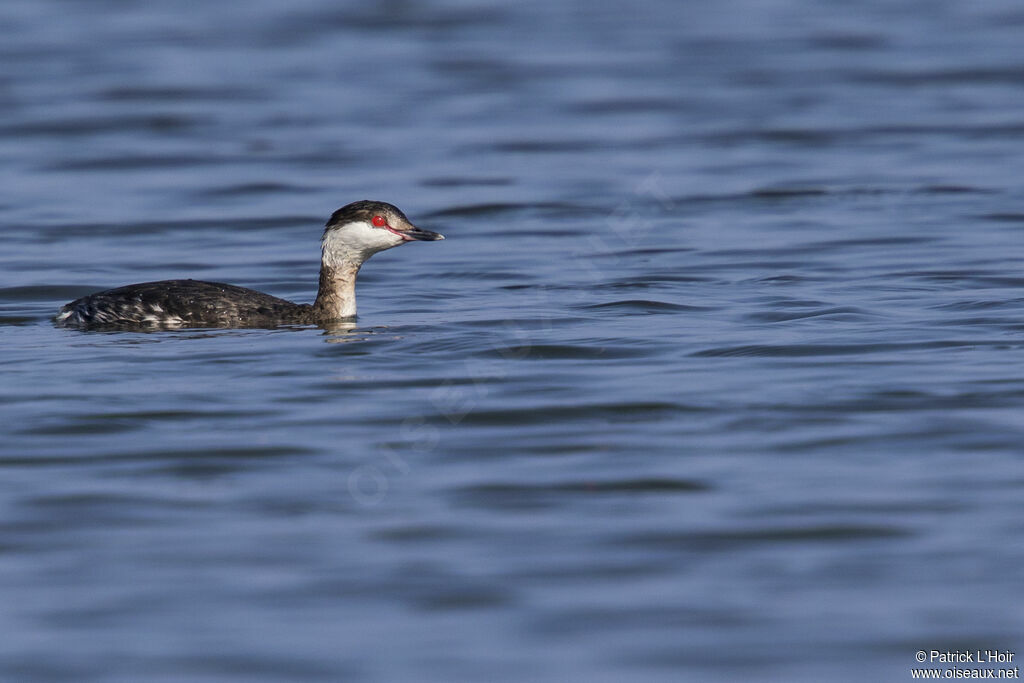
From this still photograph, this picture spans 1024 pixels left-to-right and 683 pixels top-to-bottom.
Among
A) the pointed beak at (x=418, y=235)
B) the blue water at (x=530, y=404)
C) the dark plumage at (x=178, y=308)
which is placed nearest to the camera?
the blue water at (x=530, y=404)

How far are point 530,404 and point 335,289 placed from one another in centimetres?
349

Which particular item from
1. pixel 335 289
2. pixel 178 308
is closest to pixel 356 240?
pixel 335 289

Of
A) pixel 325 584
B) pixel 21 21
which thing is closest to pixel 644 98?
pixel 21 21

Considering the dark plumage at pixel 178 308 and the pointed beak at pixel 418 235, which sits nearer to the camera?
the dark plumage at pixel 178 308

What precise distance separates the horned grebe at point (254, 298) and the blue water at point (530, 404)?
24cm

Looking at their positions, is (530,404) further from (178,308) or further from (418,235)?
(178,308)

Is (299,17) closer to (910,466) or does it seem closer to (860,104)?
(860,104)

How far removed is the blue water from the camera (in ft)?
23.1

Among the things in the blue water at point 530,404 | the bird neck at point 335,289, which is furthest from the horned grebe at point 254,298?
the blue water at point 530,404

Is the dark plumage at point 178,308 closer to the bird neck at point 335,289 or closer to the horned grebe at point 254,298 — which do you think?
the horned grebe at point 254,298

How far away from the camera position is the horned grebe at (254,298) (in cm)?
1305

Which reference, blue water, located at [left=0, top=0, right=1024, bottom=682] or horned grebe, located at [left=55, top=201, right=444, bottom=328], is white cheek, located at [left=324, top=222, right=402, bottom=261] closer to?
horned grebe, located at [left=55, top=201, right=444, bottom=328]

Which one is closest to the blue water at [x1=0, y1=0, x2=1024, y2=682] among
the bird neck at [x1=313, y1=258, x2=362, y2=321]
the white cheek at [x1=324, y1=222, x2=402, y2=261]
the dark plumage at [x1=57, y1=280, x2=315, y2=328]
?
the dark plumage at [x1=57, y1=280, x2=315, y2=328]

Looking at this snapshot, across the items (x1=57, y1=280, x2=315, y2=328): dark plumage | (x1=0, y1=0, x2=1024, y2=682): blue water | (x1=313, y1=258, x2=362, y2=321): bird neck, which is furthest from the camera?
(x1=313, y1=258, x2=362, y2=321): bird neck
